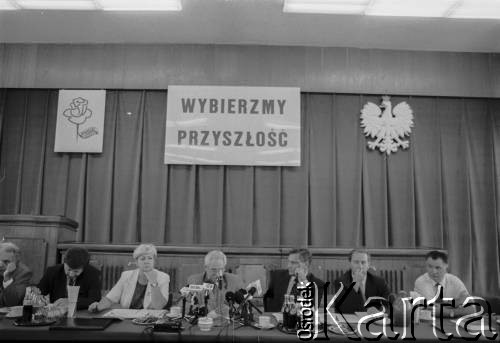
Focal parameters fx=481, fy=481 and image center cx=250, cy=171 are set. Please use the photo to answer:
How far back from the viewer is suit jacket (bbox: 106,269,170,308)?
331 centimetres

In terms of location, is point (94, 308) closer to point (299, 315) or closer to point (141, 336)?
point (141, 336)

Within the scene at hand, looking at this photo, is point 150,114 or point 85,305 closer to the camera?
point 85,305

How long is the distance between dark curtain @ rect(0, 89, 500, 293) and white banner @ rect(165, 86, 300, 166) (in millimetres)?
178

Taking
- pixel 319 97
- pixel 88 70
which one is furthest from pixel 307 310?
pixel 88 70

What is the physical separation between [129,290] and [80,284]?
1.14ft

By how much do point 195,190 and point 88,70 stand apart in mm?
2076

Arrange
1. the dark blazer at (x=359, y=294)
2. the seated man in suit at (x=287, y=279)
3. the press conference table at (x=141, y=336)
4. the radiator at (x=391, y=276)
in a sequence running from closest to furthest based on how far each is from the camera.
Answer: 1. the press conference table at (x=141, y=336)
2. the dark blazer at (x=359, y=294)
3. the seated man in suit at (x=287, y=279)
4. the radiator at (x=391, y=276)

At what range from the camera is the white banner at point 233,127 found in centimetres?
599

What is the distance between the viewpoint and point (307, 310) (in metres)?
2.46

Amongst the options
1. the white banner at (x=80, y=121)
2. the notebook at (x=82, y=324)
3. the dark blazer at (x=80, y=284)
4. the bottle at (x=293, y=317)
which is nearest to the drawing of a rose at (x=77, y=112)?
the white banner at (x=80, y=121)

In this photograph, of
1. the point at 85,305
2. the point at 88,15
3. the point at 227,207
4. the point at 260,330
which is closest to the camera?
the point at 260,330

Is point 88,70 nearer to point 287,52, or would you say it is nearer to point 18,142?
point 18,142

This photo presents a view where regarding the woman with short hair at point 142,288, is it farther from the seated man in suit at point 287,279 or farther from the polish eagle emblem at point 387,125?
the polish eagle emblem at point 387,125

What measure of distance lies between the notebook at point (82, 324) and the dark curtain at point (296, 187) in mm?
3350
